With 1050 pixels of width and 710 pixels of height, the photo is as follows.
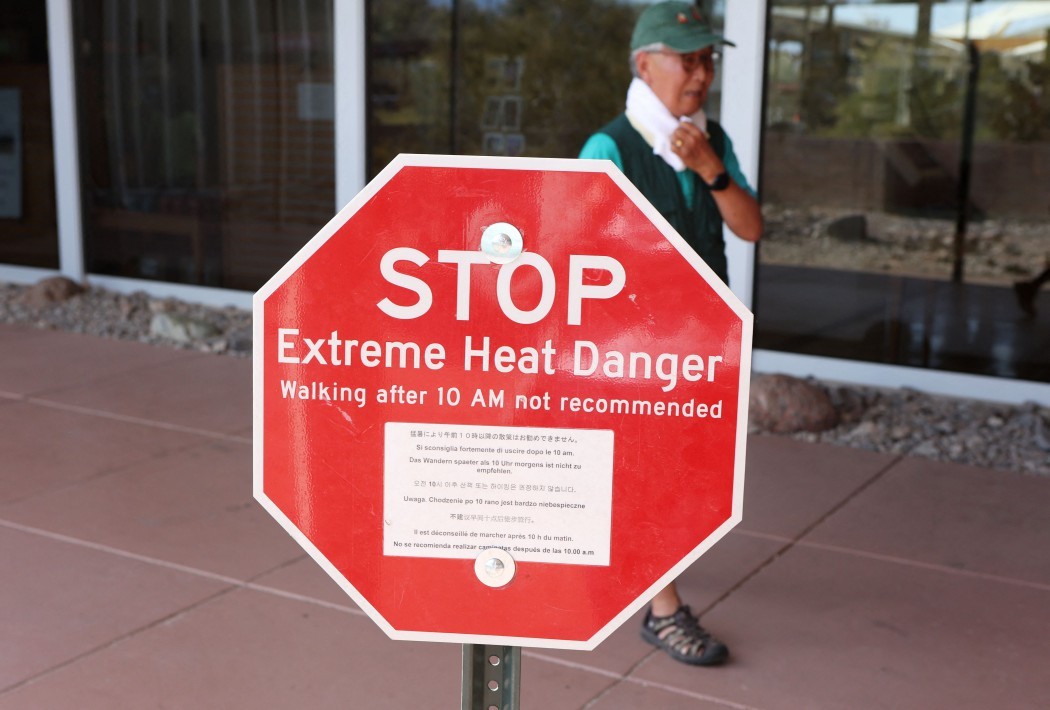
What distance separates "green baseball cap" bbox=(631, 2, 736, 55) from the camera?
3307 millimetres

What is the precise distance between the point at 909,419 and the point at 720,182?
10.2ft

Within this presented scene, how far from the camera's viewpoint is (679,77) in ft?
11.1

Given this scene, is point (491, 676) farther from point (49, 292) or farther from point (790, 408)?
point (49, 292)

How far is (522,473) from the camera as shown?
1727 mm

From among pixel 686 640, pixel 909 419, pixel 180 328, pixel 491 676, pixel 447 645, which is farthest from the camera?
pixel 180 328

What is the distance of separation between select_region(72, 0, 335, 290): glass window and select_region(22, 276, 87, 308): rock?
1.21ft

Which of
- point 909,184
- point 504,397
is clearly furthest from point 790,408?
point 504,397

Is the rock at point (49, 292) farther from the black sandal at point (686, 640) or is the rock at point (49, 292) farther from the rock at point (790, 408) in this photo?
the black sandal at point (686, 640)

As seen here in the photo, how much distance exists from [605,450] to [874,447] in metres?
4.23

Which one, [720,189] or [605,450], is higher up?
[720,189]

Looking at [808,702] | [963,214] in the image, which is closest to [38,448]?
[808,702]

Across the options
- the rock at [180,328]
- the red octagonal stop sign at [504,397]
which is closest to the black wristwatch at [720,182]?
the red octagonal stop sign at [504,397]

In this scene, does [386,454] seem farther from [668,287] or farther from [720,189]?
[720,189]

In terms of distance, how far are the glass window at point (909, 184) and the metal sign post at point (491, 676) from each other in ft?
17.2
